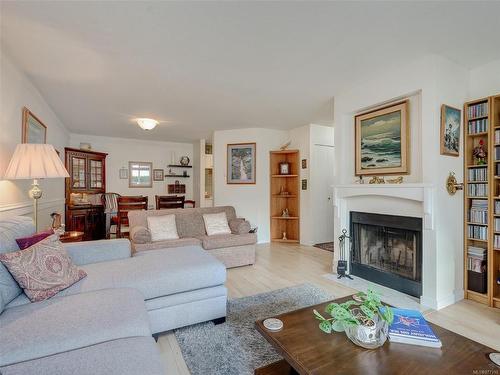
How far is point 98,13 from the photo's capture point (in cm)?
172

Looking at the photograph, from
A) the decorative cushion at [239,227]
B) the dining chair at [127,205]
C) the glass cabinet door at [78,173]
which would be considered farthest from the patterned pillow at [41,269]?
the glass cabinet door at [78,173]

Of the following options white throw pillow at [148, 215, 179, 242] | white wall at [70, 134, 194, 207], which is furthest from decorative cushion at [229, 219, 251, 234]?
white wall at [70, 134, 194, 207]

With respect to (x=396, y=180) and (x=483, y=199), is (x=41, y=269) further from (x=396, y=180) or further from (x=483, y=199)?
(x=483, y=199)

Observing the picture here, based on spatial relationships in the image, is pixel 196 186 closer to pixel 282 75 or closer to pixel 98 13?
pixel 282 75

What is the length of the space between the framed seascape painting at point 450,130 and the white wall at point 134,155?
5.70 m

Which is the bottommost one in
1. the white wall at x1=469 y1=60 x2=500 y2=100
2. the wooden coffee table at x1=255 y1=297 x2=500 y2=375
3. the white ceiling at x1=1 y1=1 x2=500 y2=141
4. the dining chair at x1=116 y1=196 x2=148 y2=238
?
the wooden coffee table at x1=255 y1=297 x2=500 y2=375

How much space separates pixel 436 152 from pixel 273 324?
215cm

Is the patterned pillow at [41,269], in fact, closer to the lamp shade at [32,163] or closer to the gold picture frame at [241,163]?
the lamp shade at [32,163]

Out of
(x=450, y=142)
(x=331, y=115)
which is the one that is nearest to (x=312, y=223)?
(x=331, y=115)

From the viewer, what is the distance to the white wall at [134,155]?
5.85 metres

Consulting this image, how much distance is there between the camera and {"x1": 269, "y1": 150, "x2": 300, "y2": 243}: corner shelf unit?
16.8 feet

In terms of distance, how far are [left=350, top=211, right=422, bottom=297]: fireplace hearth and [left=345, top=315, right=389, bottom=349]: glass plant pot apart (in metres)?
1.66

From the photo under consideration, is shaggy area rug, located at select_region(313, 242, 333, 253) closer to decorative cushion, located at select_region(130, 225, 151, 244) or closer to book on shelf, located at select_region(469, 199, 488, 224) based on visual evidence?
book on shelf, located at select_region(469, 199, 488, 224)

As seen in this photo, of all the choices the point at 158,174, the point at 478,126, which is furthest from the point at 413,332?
the point at 158,174
